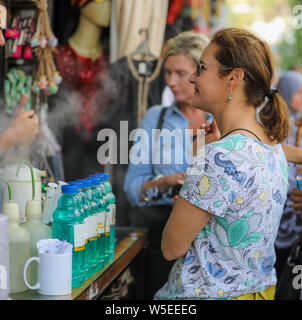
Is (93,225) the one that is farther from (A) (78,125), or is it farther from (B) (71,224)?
(A) (78,125)

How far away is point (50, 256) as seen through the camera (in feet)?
4.98

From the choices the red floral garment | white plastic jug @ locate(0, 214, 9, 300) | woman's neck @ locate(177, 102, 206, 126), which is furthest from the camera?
the red floral garment

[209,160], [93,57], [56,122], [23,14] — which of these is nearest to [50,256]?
[209,160]

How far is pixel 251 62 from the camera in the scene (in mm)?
1745

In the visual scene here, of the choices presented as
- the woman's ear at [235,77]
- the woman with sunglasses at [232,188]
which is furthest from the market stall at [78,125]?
the woman's ear at [235,77]

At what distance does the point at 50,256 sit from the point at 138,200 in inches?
66.4

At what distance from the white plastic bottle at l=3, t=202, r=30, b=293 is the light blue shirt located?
5.24 ft

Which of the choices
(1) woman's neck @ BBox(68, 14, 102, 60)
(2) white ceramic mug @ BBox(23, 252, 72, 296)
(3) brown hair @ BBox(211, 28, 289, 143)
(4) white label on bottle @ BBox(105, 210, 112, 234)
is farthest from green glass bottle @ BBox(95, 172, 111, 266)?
(1) woman's neck @ BBox(68, 14, 102, 60)

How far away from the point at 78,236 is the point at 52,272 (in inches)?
6.6

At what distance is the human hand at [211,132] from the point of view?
88.2 inches

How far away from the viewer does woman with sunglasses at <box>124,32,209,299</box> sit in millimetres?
3020

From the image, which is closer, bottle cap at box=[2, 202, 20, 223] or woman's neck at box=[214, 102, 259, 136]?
bottle cap at box=[2, 202, 20, 223]

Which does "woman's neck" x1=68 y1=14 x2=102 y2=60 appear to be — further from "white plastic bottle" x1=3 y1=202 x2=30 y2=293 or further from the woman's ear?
"white plastic bottle" x1=3 y1=202 x2=30 y2=293
